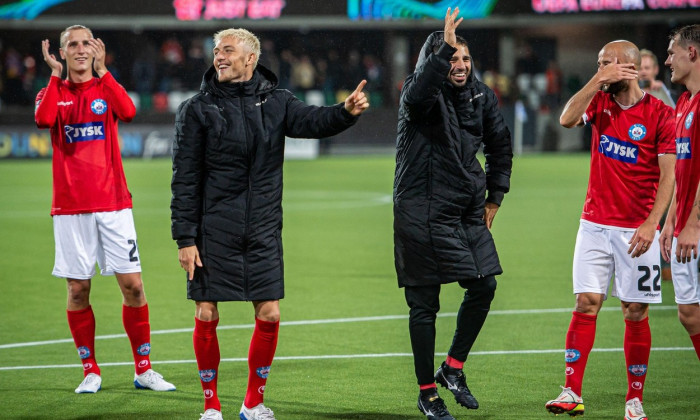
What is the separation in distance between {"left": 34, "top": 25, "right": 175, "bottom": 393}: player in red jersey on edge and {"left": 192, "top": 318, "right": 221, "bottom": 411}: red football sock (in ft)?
2.90

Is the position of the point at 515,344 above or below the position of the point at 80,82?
below

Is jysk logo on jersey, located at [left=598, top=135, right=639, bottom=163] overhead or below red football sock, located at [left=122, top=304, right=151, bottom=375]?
overhead

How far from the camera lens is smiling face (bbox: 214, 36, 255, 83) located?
588 centimetres

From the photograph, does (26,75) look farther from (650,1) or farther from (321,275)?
(321,275)

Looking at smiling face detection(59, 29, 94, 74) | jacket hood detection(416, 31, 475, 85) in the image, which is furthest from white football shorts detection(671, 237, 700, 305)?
smiling face detection(59, 29, 94, 74)

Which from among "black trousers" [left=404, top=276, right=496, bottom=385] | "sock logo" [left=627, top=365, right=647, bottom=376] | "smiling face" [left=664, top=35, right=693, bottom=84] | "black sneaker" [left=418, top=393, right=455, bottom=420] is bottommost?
"black sneaker" [left=418, top=393, right=455, bottom=420]

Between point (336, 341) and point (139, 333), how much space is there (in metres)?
1.87

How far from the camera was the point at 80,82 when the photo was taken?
273 inches

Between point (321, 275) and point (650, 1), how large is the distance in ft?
83.6

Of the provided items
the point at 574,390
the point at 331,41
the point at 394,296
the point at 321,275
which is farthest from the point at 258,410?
the point at 331,41

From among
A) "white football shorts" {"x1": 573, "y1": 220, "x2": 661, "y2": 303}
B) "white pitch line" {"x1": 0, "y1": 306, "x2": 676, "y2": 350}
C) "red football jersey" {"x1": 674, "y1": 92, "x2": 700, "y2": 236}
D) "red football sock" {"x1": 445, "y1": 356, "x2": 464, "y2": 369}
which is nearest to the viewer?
"red football jersey" {"x1": 674, "y1": 92, "x2": 700, "y2": 236}

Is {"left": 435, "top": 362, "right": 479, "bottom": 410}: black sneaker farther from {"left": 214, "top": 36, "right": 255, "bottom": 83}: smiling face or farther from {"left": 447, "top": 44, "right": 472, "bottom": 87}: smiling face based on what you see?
{"left": 214, "top": 36, "right": 255, "bottom": 83}: smiling face

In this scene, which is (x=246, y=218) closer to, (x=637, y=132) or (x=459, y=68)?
(x=459, y=68)

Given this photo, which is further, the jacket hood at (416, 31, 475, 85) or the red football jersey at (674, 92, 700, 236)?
the jacket hood at (416, 31, 475, 85)
